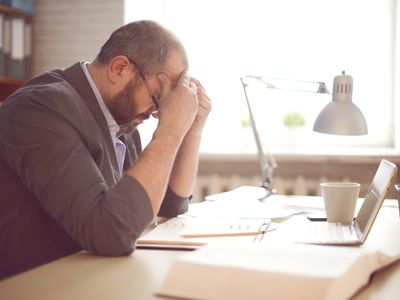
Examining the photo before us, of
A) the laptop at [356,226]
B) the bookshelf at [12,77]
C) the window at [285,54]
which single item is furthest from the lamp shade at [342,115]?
the bookshelf at [12,77]

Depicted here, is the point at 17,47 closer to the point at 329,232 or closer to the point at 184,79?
the point at 184,79

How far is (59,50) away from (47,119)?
5.81 feet

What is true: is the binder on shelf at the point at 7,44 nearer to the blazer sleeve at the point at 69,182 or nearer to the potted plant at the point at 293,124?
the potted plant at the point at 293,124

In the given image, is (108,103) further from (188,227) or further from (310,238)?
(310,238)

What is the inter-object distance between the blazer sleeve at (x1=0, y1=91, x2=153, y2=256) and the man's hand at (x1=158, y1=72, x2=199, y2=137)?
0.21 meters

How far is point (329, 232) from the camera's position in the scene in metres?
1.22

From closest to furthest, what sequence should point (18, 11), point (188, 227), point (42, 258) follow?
point (42, 258) < point (188, 227) < point (18, 11)

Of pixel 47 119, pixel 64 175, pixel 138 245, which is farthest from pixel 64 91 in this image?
pixel 138 245

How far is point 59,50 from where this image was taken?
9.26ft

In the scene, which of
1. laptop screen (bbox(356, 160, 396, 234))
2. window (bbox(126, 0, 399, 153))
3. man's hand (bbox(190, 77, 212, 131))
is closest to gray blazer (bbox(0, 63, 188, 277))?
man's hand (bbox(190, 77, 212, 131))

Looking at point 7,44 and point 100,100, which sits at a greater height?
point 7,44

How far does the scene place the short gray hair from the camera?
1.40 metres

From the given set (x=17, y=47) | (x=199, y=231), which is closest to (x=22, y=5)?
(x=17, y=47)

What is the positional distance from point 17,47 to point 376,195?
2013 mm
